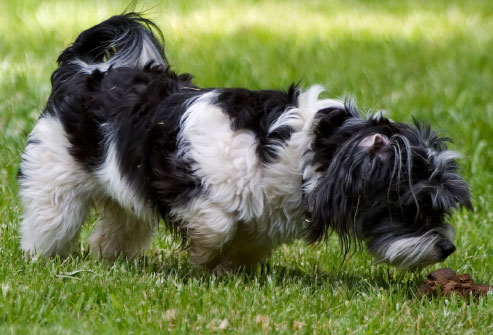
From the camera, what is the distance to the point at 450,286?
16.0 feet

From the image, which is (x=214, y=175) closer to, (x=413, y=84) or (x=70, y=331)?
(x=70, y=331)

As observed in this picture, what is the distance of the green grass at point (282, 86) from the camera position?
4262mm

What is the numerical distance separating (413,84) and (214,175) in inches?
214

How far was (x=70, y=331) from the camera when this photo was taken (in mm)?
3896

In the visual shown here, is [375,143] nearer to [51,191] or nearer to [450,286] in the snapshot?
[450,286]

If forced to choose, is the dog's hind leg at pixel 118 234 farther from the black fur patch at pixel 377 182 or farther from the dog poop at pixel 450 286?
the dog poop at pixel 450 286

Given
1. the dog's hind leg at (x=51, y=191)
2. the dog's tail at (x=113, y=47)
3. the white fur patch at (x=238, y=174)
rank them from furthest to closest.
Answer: the dog's tail at (x=113, y=47), the dog's hind leg at (x=51, y=191), the white fur patch at (x=238, y=174)

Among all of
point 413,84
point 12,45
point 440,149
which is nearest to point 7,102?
point 12,45

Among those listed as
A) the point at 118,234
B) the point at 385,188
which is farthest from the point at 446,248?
the point at 118,234

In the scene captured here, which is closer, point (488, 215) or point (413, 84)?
point (488, 215)

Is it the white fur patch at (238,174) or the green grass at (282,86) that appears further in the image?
the white fur patch at (238,174)

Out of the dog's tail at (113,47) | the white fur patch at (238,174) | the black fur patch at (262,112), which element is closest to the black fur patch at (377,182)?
the white fur patch at (238,174)

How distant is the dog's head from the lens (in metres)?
4.60

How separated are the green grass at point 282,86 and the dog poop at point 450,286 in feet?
0.27
